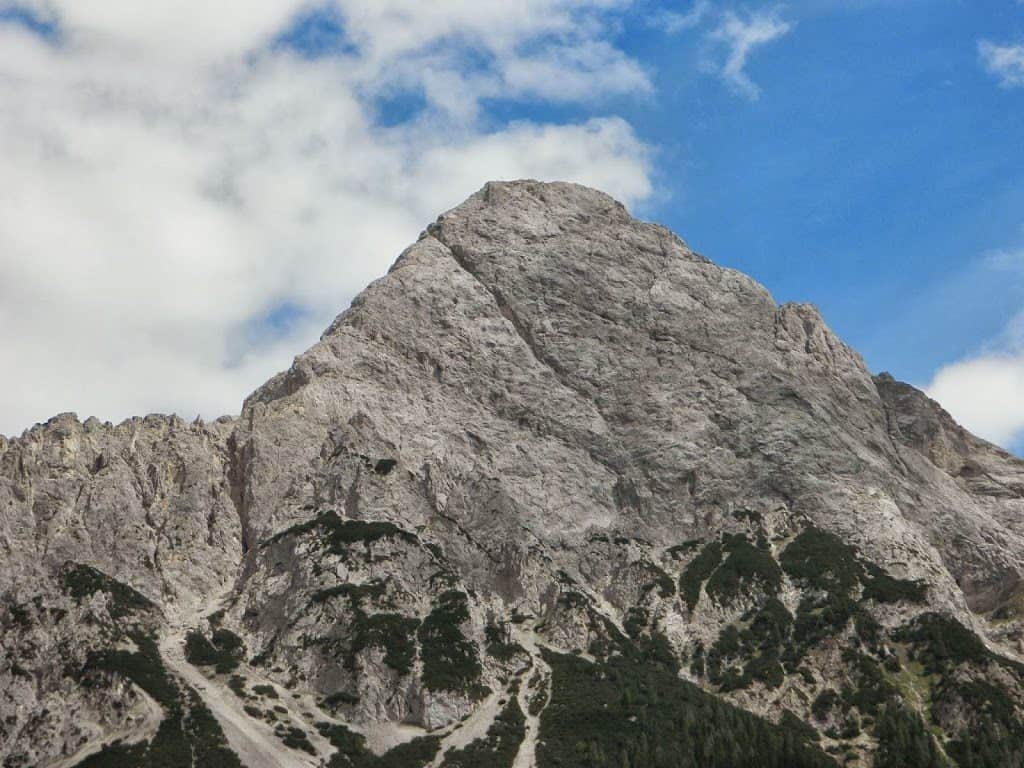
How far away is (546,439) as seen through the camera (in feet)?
625

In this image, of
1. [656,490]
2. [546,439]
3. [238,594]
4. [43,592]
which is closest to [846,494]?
[656,490]

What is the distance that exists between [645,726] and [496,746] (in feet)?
55.3

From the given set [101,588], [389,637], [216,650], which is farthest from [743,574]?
[101,588]

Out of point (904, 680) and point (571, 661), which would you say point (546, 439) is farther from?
point (904, 680)

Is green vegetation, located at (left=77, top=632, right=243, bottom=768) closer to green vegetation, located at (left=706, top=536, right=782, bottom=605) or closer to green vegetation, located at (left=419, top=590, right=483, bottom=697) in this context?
green vegetation, located at (left=419, top=590, right=483, bottom=697)

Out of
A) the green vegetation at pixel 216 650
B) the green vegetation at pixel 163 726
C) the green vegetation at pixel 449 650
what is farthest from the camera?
the green vegetation at pixel 449 650

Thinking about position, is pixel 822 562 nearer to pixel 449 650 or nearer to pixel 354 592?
pixel 449 650

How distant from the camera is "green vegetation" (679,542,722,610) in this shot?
546 ft

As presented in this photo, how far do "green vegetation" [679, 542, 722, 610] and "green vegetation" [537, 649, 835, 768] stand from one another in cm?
1482

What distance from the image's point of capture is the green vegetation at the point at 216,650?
142 metres

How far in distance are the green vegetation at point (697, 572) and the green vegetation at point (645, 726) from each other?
14817mm

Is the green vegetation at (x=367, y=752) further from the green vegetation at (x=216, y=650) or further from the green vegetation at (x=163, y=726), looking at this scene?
the green vegetation at (x=216, y=650)

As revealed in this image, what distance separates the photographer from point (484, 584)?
16438cm

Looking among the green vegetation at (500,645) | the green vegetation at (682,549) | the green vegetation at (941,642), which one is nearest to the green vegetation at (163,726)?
the green vegetation at (500,645)
